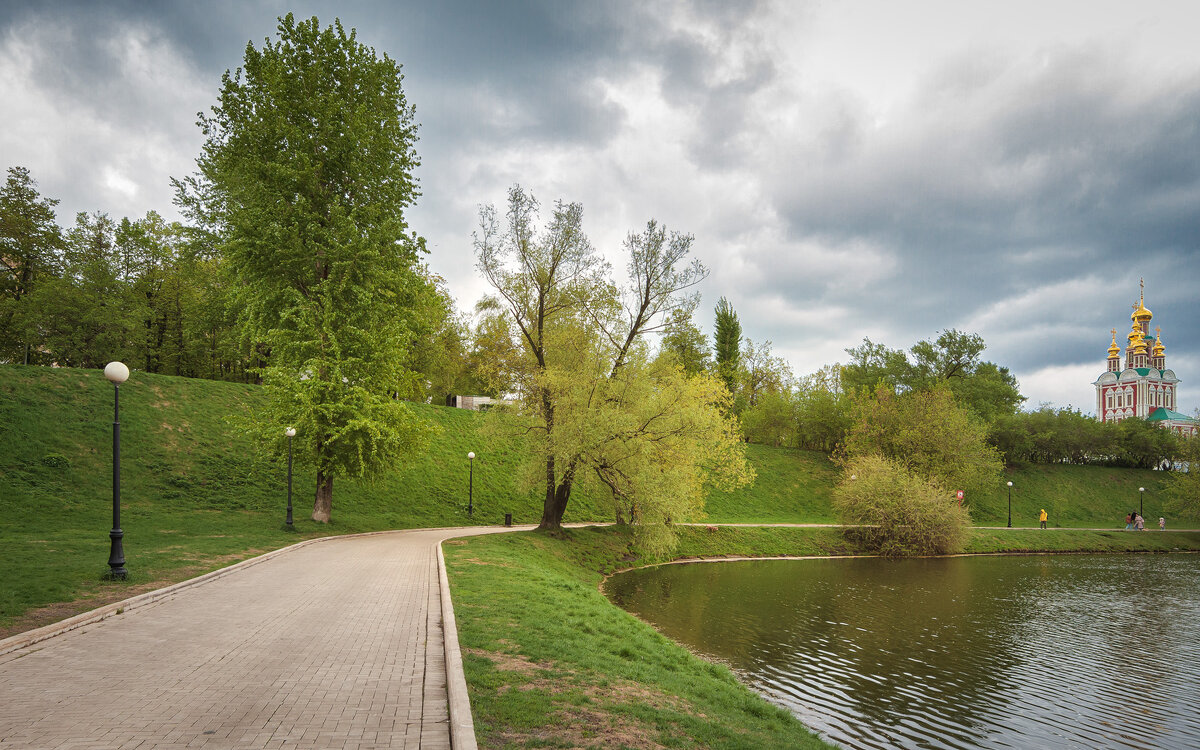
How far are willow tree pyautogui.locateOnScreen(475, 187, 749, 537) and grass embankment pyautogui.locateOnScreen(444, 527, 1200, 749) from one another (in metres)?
5.75

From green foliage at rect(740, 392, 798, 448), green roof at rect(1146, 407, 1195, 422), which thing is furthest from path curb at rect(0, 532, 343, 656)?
green roof at rect(1146, 407, 1195, 422)

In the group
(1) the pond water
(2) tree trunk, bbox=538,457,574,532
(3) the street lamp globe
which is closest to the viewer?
(1) the pond water

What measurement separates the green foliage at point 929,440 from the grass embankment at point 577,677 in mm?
34615

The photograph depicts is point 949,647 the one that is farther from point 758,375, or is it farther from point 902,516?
point 758,375

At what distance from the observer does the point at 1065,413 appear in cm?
6084

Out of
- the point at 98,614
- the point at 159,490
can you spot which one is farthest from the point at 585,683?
the point at 159,490

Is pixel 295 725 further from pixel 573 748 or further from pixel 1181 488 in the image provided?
pixel 1181 488

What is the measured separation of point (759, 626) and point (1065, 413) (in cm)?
6222

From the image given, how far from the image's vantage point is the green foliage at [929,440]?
4228 cm

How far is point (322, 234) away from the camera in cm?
2094

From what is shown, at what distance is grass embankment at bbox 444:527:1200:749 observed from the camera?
6418 mm

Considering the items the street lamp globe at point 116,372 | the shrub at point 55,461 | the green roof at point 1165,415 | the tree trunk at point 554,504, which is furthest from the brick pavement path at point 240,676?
the green roof at point 1165,415

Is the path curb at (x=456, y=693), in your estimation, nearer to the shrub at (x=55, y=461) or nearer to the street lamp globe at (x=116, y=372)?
the street lamp globe at (x=116, y=372)

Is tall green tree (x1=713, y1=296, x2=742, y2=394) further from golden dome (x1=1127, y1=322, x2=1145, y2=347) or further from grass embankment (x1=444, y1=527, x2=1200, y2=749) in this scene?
golden dome (x1=1127, y1=322, x2=1145, y2=347)
